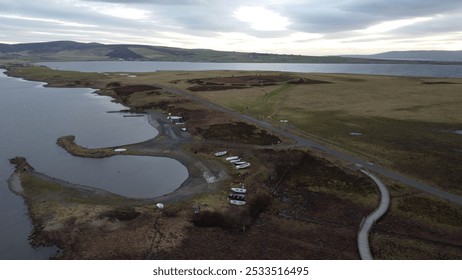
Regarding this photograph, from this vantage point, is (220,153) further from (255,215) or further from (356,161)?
(356,161)

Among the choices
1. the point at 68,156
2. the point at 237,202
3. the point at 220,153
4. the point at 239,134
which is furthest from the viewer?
the point at 239,134

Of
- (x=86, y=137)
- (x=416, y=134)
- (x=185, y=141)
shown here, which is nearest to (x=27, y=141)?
(x=86, y=137)

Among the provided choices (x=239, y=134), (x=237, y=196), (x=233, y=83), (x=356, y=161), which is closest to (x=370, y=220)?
(x=237, y=196)

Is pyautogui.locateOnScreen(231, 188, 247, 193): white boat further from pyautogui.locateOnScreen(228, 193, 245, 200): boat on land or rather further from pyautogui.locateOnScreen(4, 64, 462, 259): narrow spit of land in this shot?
pyautogui.locateOnScreen(4, 64, 462, 259): narrow spit of land

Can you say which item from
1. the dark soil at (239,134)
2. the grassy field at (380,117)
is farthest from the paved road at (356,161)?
the dark soil at (239,134)

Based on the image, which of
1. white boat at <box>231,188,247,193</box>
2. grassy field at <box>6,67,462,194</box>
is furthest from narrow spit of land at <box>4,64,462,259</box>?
grassy field at <box>6,67,462,194</box>

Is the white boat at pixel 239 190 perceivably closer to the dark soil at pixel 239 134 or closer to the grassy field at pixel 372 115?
Result: the dark soil at pixel 239 134

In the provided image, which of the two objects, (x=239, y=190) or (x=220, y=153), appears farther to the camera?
(x=220, y=153)
